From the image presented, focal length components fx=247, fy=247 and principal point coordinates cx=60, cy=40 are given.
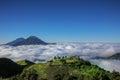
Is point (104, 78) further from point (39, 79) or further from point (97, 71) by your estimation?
point (39, 79)

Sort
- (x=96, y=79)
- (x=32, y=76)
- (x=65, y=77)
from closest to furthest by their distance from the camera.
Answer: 1. (x=96, y=79)
2. (x=65, y=77)
3. (x=32, y=76)

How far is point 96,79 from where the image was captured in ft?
566

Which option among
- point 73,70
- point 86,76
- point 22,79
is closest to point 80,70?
point 73,70

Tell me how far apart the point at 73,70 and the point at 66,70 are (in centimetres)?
588

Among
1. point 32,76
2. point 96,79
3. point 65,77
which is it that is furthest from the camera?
point 32,76

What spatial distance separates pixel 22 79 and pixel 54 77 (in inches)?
1092

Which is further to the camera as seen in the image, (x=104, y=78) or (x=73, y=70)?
(x=73, y=70)

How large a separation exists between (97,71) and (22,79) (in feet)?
198

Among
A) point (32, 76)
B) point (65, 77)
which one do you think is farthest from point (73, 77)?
point (32, 76)

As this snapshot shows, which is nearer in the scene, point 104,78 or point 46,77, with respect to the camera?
point 104,78

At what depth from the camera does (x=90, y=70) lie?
623ft

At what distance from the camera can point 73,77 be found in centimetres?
17900

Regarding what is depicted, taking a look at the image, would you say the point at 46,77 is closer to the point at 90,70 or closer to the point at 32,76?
the point at 32,76

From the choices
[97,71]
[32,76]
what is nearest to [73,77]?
[97,71]
